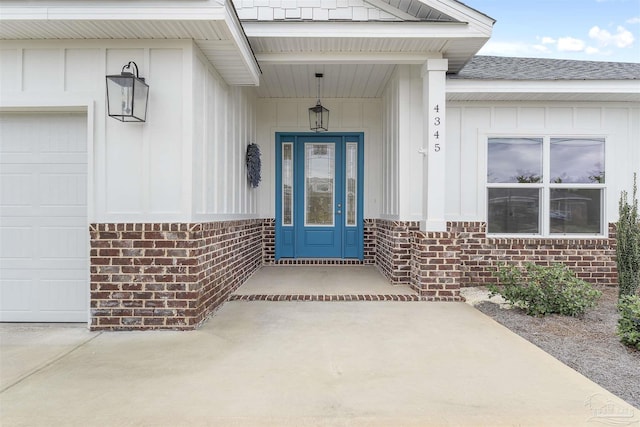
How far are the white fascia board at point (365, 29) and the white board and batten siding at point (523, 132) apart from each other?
4.91 ft

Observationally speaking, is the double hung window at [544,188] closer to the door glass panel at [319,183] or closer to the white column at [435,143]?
the white column at [435,143]

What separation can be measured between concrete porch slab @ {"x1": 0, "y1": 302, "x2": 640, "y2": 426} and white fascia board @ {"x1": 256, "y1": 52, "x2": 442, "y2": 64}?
3.33 metres

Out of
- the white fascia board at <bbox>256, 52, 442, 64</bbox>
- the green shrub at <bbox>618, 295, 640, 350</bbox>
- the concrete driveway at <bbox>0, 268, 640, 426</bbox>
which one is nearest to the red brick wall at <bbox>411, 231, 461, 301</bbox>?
the concrete driveway at <bbox>0, 268, 640, 426</bbox>

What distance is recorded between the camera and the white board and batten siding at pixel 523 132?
5941 millimetres

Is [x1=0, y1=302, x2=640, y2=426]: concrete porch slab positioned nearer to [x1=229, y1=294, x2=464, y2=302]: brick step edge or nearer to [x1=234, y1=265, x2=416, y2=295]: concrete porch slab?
[x1=229, y1=294, x2=464, y2=302]: brick step edge

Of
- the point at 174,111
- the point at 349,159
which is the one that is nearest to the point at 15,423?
the point at 174,111

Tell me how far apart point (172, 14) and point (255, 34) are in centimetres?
139

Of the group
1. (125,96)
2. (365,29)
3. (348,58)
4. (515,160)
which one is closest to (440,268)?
(515,160)

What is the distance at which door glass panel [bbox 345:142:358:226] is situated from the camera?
7547 mm

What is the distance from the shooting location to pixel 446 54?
200 inches

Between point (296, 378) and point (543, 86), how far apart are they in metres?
5.24

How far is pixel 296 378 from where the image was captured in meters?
2.76

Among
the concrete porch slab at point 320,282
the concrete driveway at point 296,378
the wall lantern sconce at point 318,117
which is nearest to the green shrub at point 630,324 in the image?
the concrete driveway at point 296,378

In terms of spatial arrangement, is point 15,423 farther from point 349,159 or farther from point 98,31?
point 349,159
